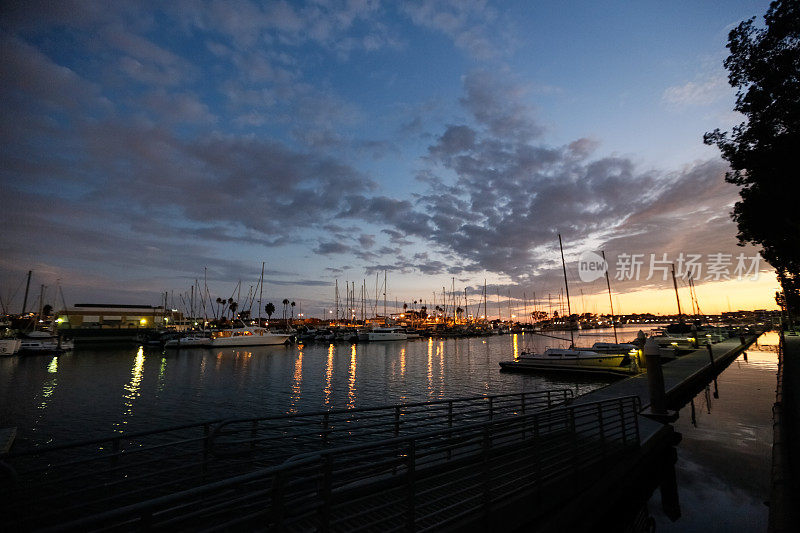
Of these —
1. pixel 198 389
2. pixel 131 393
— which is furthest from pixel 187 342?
pixel 131 393

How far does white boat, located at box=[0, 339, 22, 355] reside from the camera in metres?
54.9

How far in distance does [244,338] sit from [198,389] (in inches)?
2015

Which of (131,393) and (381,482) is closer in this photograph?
(381,482)

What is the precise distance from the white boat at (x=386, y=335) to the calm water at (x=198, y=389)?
51.5m

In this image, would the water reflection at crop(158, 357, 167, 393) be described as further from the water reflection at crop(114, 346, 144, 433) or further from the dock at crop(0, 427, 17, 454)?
the dock at crop(0, 427, 17, 454)

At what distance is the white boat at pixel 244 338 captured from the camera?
76.1 m

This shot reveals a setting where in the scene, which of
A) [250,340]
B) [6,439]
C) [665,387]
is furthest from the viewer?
[250,340]

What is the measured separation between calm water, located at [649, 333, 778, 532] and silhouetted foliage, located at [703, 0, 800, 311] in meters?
9.35

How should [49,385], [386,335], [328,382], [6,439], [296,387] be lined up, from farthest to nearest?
[386,335] → [328,382] → [296,387] → [49,385] → [6,439]

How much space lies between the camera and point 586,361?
3438cm

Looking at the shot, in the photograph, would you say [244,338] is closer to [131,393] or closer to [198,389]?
[198,389]

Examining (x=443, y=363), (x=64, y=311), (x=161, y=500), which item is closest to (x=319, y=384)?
(x=443, y=363)

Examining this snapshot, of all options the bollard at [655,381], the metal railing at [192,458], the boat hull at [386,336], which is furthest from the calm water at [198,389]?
the boat hull at [386,336]

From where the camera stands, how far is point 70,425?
18766 mm
